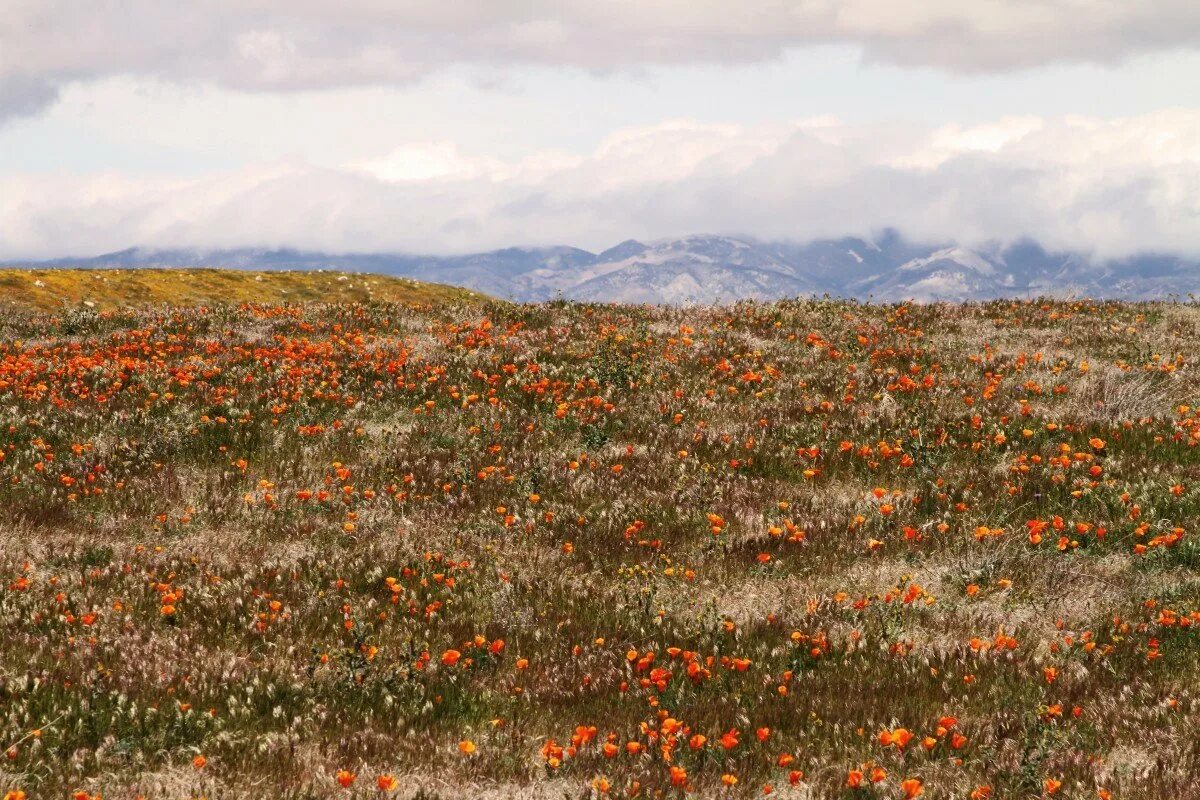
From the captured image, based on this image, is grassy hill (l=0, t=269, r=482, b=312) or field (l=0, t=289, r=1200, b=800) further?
grassy hill (l=0, t=269, r=482, b=312)

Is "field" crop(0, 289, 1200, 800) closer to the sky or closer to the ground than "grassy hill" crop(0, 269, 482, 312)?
closer to the ground

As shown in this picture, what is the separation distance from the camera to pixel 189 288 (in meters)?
44.2

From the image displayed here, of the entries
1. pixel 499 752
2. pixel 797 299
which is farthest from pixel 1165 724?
pixel 797 299

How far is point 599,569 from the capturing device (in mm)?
8570

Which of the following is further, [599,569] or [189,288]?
[189,288]

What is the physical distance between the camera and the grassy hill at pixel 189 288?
3547cm

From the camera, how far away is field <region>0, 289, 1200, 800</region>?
5285 mm

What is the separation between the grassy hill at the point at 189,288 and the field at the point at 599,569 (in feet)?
75.0

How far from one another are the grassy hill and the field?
2286 centimetres

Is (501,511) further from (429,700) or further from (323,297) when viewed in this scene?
(323,297)

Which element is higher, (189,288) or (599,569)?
(189,288)

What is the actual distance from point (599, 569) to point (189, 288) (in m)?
41.1

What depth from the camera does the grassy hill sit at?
116ft

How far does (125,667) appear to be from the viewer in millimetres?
6180
